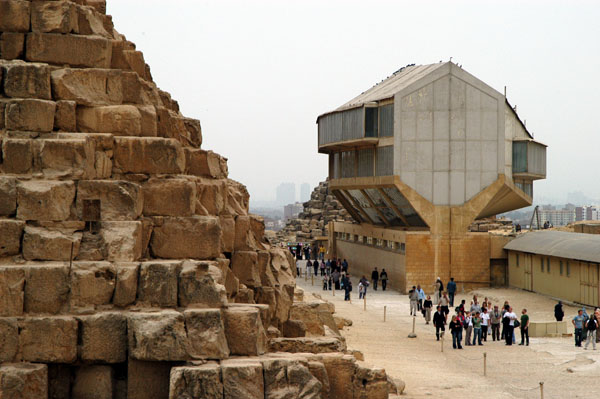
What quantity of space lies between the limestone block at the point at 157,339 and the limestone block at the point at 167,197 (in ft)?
6.64

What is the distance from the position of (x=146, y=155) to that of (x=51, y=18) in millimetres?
2925

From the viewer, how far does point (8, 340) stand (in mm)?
11031

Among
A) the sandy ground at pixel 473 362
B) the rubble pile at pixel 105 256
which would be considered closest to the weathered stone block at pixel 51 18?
the rubble pile at pixel 105 256

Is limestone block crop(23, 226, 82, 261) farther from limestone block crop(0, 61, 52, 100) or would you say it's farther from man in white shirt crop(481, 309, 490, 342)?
man in white shirt crop(481, 309, 490, 342)

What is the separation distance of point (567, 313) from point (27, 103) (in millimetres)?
21090

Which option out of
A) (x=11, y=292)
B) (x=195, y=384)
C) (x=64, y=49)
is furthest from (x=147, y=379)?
(x=64, y=49)

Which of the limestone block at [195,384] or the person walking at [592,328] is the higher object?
the limestone block at [195,384]

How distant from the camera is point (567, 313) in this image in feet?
92.7

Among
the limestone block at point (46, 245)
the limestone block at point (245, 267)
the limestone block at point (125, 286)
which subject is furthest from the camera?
the limestone block at point (245, 267)

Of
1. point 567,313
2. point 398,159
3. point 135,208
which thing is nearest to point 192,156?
point 135,208

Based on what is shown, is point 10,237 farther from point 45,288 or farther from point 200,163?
point 200,163

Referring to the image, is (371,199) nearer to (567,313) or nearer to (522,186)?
(522,186)

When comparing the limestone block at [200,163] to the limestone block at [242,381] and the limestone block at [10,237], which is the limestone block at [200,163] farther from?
the limestone block at [242,381]

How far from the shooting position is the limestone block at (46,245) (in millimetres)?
11594
